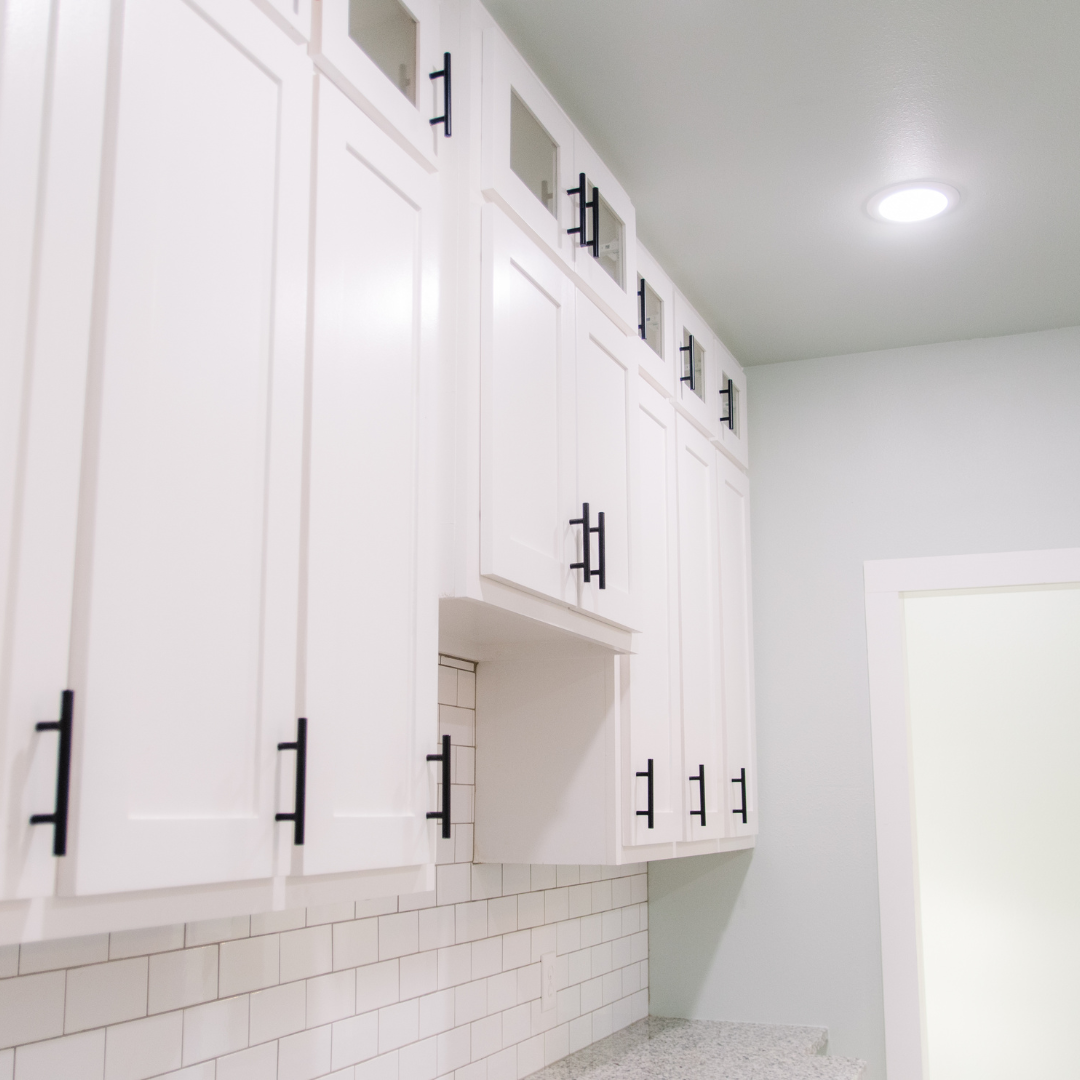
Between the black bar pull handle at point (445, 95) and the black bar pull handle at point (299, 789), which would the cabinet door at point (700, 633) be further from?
the black bar pull handle at point (299, 789)

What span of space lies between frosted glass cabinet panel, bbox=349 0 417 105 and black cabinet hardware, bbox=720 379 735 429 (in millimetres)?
1768

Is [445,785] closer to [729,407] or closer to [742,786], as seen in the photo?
[742,786]

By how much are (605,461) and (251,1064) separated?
116 cm

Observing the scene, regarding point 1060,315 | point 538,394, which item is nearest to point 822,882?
point 1060,315

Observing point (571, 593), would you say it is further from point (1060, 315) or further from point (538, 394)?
point (1060, 315)

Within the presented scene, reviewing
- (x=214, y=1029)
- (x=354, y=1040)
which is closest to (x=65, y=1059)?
(x=214, y=1029)

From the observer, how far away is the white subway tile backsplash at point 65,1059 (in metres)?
1.30

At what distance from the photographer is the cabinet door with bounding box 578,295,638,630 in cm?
200

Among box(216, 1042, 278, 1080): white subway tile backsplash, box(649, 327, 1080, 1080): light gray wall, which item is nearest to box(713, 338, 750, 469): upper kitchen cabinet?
box(649, 327, 1080, 1080): light gray wall

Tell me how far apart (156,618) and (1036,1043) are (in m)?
4.42

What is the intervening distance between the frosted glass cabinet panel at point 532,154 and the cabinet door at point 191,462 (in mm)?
684

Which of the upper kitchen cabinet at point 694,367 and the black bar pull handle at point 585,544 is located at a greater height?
the upper kitchen cabinet at point 694,367

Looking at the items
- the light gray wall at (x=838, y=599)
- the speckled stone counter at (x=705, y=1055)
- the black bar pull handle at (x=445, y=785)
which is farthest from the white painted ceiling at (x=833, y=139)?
the speckled stone counter at (x=705, y=1055)

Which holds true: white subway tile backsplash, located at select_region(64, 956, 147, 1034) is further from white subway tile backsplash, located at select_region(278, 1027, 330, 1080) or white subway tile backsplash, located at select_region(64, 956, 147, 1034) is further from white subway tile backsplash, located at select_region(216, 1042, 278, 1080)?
white subway tile backsplash, located at select_region(278, 1027, 330, 1080)
